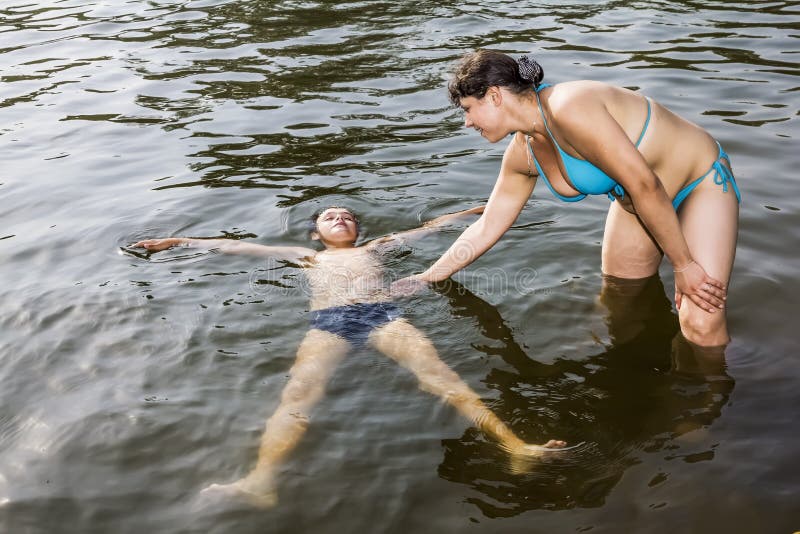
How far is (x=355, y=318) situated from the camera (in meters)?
5.99

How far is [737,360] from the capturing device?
5215 millimetres

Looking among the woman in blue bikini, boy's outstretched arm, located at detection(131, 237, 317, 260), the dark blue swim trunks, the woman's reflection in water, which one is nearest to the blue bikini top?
the woman in blue bikini

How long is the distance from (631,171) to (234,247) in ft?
13.3

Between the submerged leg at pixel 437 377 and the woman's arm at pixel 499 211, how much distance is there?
692 millimetres

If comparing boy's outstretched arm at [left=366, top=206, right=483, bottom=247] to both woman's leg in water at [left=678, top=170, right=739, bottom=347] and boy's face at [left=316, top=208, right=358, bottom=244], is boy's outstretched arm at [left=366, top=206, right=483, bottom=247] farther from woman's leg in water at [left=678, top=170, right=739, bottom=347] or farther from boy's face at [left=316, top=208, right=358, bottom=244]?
woman's leg in water at [left=678, top=170, right=739, bottom=347]

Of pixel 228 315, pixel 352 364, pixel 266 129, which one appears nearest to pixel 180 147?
pixel 266 129

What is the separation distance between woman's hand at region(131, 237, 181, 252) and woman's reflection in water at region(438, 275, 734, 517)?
2.91 meters

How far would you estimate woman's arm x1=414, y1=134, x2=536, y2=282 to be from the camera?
5723mm

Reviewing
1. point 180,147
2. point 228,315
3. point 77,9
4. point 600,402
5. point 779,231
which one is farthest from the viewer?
point 77,9

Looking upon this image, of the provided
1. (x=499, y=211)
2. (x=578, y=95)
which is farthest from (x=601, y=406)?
(x=578, y=95)

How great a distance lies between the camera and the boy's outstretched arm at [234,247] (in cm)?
717

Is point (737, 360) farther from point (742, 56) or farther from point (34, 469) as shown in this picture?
point (742, 56)

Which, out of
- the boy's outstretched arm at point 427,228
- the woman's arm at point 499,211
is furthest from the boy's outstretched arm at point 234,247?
the woman's arm at point 499,211

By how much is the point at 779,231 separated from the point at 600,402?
10.4 feet
